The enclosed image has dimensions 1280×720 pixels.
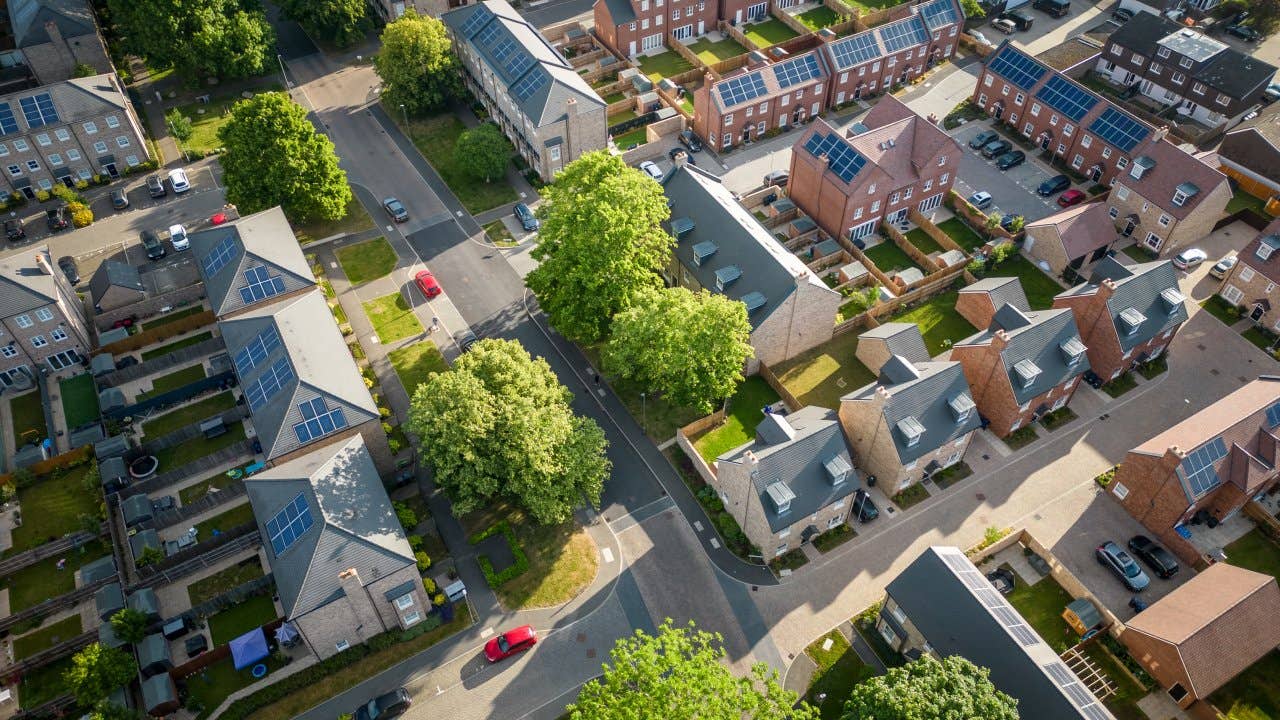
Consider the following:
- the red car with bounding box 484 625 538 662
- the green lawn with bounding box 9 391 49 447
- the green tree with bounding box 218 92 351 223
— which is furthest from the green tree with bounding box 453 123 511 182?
the red car with bounding box 484 625 538 662

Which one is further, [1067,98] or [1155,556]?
[1067,98]

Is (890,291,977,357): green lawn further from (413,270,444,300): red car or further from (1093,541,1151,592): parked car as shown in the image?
(413,270,444,300): red car

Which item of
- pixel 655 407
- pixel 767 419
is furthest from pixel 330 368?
pixel 767 419

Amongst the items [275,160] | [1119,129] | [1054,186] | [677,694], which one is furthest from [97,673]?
[1119,129]

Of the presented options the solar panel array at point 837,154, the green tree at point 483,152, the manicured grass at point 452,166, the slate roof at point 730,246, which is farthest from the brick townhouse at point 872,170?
the manicured grass at point 452,166

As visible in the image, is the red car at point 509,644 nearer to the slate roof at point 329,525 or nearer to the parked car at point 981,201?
the slate roof at point 329,525

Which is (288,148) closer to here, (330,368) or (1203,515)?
(330,368)

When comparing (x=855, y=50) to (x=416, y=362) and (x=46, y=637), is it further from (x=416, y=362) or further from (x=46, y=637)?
(x=46, y=637)
